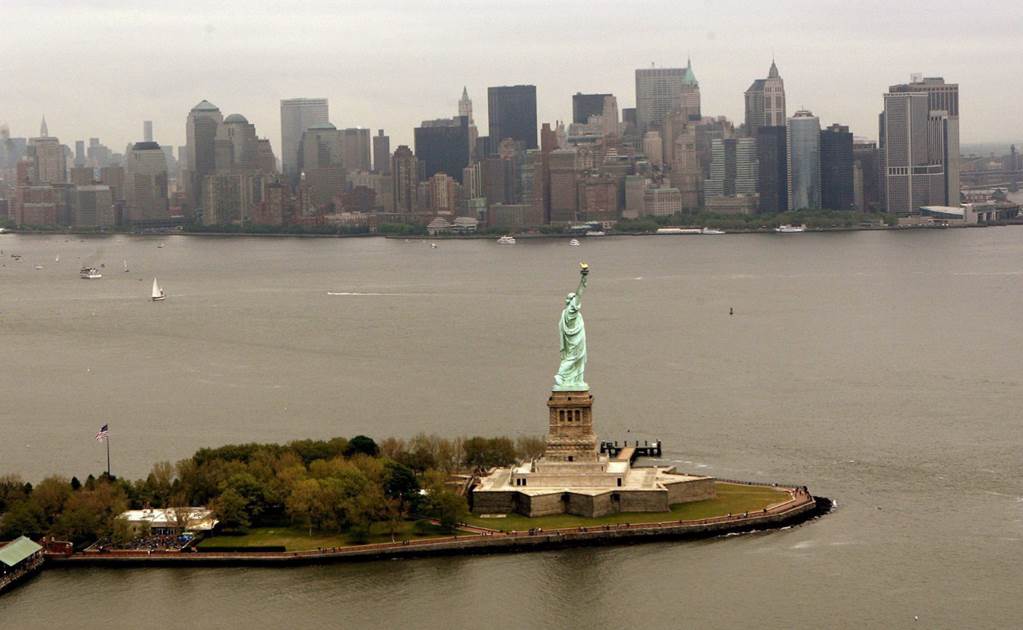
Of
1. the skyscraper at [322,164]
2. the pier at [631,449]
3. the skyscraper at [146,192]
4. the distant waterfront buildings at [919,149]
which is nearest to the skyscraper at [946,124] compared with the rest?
the distant waterfront buildings at [919,149]

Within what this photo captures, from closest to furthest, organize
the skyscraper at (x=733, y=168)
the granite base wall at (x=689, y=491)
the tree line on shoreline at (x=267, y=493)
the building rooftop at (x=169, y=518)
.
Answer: the tree line on shoreline at (x=267, y=493), the building rooftop at (x=169, y=518), the granite base wall at (x=689, y=491), the skyscraper at (x=733, y=168)

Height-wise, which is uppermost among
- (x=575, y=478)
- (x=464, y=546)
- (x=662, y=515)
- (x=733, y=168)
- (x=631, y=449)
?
(x=733, y=168)

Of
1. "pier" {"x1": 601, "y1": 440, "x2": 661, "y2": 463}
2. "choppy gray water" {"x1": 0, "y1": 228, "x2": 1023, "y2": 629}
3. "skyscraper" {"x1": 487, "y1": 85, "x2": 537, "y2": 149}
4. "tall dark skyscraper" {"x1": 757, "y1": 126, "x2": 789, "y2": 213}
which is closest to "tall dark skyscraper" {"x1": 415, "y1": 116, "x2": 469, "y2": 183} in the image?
"skyscraper" {"x1": 487, "y1": 85, "x2": 537, "y2": 149}

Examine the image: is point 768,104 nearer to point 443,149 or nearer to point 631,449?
point 443,149

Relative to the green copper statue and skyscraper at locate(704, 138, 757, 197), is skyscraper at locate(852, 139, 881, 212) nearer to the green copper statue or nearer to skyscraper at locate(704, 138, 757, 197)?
skyscraper at locate(704, 138, 757, 197)

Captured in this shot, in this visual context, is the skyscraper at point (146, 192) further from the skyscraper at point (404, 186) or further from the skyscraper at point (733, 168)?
the skyscraper at point (733, 168)

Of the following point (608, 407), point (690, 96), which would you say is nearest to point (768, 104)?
point (690, 96)
